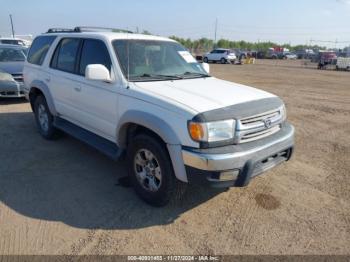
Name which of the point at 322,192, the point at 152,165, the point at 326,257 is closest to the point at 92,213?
the point at 152,165

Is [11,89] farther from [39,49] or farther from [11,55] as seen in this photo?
[39,49]

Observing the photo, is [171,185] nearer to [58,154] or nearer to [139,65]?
[139,65]

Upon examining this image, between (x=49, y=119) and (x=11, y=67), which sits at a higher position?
(x=11, y=67)

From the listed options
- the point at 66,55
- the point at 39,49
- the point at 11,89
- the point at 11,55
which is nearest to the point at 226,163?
the point at 66,55

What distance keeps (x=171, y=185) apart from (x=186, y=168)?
0.35m

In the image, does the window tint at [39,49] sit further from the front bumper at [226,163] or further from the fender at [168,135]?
the front bumper at [226,163]

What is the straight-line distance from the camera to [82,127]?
190 inches

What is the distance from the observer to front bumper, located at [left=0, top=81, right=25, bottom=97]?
27.6 ft

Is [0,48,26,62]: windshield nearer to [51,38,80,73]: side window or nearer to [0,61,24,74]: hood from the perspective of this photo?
[0,61,24,74]: hood

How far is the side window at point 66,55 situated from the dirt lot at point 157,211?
1.42 metres

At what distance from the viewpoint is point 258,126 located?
131 inches

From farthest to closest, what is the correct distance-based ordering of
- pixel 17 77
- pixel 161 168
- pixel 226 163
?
1. pixel 17 77
2. pixel 161 168
3. pixel 226 163

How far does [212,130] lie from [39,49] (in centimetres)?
448

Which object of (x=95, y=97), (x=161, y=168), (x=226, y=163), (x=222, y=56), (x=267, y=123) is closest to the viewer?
(x=226, y=163)
